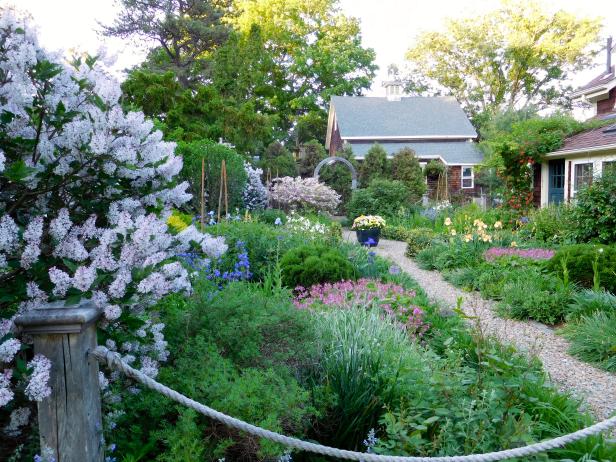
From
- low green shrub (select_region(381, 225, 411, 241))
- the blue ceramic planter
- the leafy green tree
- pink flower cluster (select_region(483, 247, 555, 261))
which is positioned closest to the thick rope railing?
pink flower cluster (select_region(483, 247, 555, 261))

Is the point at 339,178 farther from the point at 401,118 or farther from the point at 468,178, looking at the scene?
the point at 401,118

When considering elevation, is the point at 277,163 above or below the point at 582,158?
above

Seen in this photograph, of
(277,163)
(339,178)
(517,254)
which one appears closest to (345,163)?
(339,178)

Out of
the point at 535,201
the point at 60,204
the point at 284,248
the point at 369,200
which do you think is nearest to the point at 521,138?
the point at 535,201

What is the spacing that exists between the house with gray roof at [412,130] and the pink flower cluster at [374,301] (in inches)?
821

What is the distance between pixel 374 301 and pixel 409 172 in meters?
17.8

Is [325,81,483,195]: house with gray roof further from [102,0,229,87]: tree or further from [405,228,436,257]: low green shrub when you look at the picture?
[405,228,436,257]: low green shrub

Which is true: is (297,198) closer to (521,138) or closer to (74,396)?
(521,138)

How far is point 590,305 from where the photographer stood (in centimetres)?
617

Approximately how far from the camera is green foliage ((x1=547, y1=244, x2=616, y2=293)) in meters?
7.07

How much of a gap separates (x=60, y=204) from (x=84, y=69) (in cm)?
65

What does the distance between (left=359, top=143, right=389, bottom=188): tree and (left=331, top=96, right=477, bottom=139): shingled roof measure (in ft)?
16.7

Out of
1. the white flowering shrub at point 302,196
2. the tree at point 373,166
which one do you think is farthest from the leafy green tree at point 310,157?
the white flowering shrub at point 302,196

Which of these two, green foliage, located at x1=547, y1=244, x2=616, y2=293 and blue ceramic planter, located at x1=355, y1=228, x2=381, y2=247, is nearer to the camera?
green foliage, located at x1=547, y1=244, x2=616, y2=293
